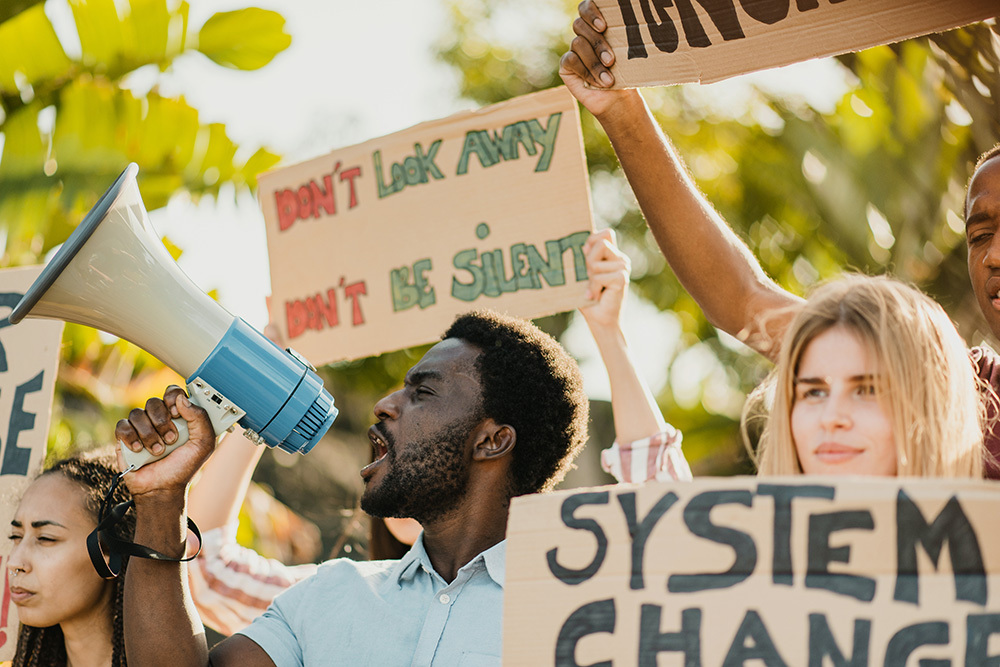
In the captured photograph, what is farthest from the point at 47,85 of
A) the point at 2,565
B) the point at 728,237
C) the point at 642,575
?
the point at 642,575

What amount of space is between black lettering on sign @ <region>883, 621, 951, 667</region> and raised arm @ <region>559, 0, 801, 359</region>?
2.91 feet

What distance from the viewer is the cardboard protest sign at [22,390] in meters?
2.96

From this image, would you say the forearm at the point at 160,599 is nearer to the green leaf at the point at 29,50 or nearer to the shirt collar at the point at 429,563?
the shirt collar at the point at 429,563

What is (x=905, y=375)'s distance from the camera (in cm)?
162

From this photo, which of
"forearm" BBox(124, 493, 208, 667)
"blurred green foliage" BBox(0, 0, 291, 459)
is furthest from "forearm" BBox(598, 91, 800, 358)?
"blurred green foliage" BBox(0, 0, 291, 459)

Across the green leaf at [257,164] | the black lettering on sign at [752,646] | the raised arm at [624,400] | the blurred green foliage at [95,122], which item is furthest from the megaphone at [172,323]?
the green leaf at [257,164]

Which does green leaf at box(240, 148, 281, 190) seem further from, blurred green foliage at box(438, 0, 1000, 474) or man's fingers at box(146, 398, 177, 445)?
man's fingers at box(146, 398, 177, 445)

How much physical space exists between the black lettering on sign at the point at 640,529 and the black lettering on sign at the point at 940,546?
31 cm

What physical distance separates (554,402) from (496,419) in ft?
0.65

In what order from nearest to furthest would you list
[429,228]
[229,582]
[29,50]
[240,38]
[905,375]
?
[905,375] < [229,582] < [429,228] < [29,50] < [240,38]

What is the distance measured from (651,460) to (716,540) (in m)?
1.15

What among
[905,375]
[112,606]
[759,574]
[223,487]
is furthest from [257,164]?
[759,574]

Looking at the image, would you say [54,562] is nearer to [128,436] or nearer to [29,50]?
[128,436]

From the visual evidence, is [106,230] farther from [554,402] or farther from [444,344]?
[554,402]
